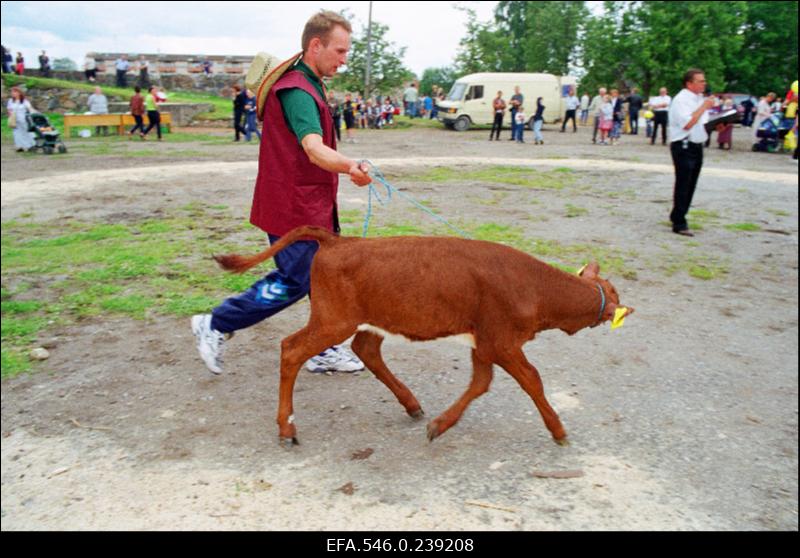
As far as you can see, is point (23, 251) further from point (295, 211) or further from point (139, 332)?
point (295, 211)

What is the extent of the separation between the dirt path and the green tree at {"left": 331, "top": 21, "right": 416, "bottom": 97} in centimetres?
3303

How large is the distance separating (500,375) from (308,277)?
1718 mm

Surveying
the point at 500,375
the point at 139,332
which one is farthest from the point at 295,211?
the point at 139,332

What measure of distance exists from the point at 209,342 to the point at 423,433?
1.60 meters

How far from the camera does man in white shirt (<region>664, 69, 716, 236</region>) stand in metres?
8.91

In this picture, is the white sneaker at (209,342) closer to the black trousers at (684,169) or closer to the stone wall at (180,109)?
the black trousers at (684,169)

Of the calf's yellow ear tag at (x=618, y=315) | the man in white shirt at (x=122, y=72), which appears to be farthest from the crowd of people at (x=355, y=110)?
the calf's yellow ear tag at (x=618, y=315)

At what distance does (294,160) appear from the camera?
157 inches

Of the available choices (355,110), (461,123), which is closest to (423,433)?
(461,123)

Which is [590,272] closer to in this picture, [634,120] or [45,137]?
[45,137]

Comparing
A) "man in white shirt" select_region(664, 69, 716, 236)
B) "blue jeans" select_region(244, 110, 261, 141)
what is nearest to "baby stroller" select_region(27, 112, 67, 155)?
"blue jeans" select_region(244, 110, 261, 141)

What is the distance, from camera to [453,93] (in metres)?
34.7

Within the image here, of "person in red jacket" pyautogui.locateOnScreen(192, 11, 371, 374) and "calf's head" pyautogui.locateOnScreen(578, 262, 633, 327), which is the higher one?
"person in red jacket" pyautogui.locateOnScreen(192, 11, 371, 374)

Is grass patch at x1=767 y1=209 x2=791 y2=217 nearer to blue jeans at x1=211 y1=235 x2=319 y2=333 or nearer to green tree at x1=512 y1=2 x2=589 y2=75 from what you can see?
blue jeans at x1=211 y1=235 x2=319 y2=333
